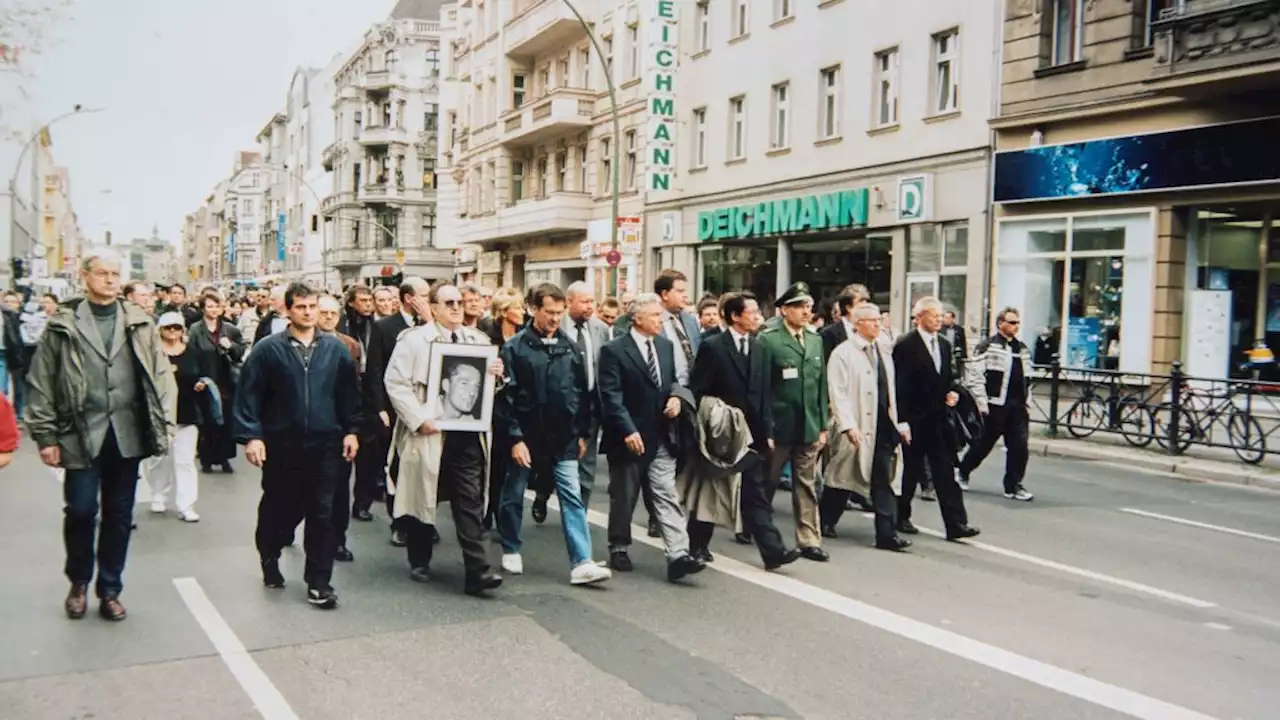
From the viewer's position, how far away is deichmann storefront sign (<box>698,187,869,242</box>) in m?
25.2

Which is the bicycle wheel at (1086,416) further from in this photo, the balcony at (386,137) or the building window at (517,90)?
the balcony at (386,137)

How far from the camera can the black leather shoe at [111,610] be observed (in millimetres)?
6312

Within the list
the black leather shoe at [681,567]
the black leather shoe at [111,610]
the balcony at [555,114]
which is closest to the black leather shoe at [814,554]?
the black leather shoe at [681,567]

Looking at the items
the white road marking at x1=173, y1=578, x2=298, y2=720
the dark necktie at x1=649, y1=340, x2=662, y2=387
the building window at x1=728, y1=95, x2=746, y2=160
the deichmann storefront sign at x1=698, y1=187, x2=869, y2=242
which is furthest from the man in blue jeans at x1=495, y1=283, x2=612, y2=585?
the building window at x1=728, y1=95, x2=746, y2=160

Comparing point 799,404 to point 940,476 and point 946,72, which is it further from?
point 946,72

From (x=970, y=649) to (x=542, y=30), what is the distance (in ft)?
114

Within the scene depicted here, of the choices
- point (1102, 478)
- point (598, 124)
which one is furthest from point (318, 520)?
point (598, 124)

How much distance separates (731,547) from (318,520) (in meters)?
3.18

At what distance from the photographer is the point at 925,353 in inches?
358

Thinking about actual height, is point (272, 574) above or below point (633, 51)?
below

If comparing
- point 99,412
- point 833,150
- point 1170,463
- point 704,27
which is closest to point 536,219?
point 704,27

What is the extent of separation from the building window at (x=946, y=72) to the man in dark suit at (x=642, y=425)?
655 inches

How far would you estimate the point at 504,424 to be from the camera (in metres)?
7.39

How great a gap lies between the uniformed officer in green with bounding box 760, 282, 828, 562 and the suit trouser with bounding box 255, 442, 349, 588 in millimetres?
2910
